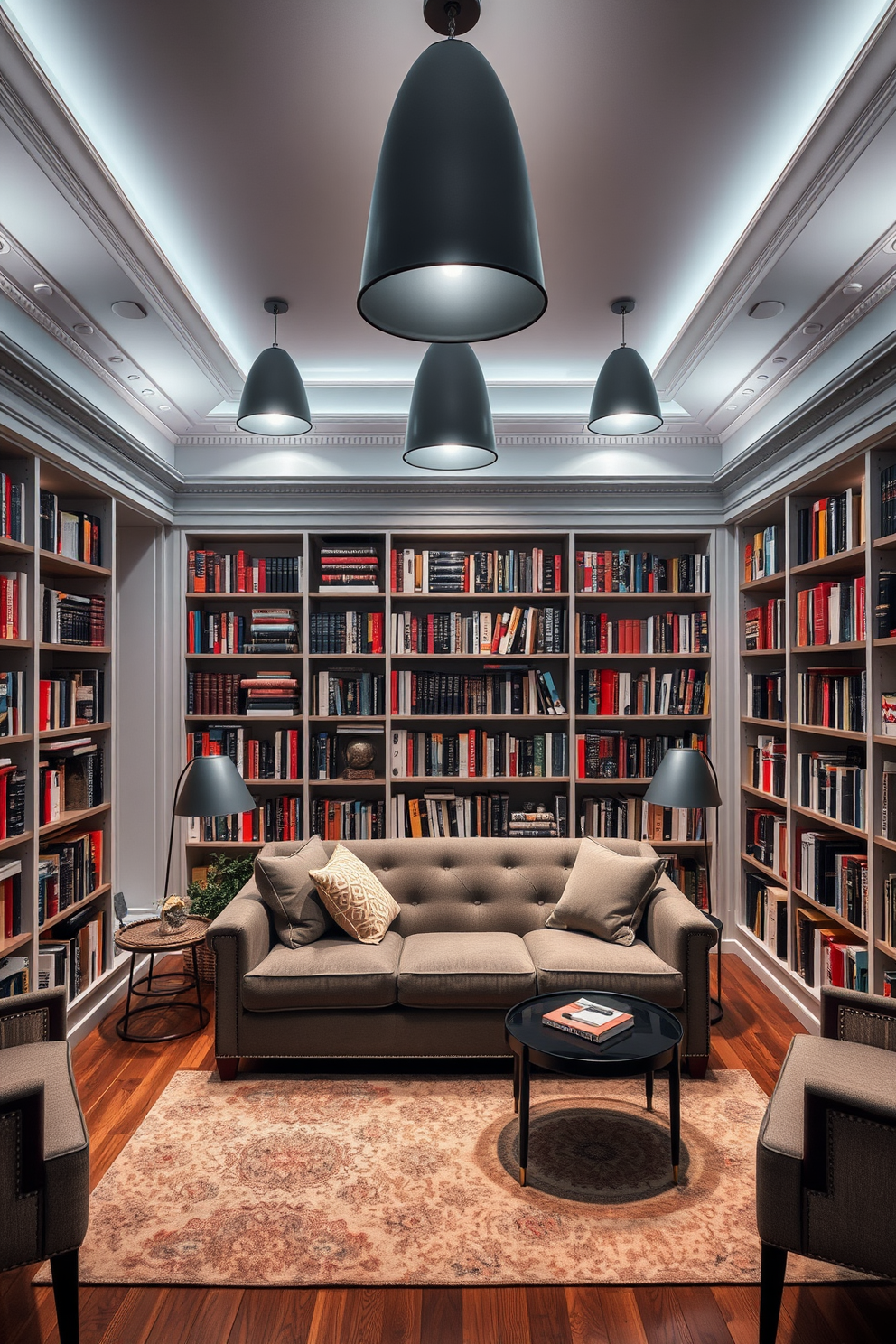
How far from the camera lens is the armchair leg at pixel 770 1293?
5.97 feet

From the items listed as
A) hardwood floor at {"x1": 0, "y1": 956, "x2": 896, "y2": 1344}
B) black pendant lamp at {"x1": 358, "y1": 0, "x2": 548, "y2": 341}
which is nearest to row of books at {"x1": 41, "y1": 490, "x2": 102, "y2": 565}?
black pendant lamp at {"x1": 358, "y1": 0, "x2": 548, "y2": 341}

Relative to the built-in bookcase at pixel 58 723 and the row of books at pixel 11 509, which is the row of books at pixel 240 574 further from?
the row of books at pixel 11 509

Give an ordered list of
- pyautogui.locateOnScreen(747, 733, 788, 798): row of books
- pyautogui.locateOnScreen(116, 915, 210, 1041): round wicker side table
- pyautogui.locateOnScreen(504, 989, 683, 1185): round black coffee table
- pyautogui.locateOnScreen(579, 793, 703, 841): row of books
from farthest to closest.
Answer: pyautogui.locateOnScreen(579, 793, 703, 841): row of books
pyautogui.locateOnScreen(747, 733, 788, 798): row of books
pyautogui.locateOnScreen(116, 915, 210, 1041): round wicker side table
pyautogui.locateOnScreen(504, 989, 683, 1185): round black coffee table

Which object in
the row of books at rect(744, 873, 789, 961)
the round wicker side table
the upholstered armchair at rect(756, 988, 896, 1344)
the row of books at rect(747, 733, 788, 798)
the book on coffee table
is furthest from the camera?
the row of books at rect(747, 733, 788, 798)

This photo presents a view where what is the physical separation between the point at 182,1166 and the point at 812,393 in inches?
143

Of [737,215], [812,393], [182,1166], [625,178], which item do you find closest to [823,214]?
[737,215]

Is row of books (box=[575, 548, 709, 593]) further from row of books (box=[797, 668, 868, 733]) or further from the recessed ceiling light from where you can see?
the recessed ceiling light

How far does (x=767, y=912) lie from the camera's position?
425 centimetres

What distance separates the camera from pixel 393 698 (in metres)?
4.77

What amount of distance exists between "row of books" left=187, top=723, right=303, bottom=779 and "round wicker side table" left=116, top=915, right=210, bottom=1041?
1.04 metres

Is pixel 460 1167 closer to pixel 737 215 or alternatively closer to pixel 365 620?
pixel 365 620

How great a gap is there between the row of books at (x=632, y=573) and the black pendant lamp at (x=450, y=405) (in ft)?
5.89

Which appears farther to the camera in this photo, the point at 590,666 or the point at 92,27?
the point at 590,666

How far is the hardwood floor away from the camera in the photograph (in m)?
1.92
